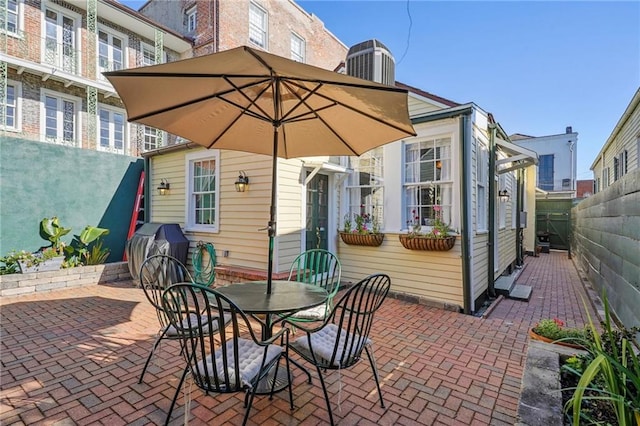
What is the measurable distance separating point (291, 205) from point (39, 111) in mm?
9608

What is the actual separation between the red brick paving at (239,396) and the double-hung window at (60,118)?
7369 mm

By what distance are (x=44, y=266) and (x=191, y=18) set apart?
10.8 m

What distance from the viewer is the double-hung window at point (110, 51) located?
1056 cm

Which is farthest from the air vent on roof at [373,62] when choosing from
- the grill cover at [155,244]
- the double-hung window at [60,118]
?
the double-hung window at [60,118]

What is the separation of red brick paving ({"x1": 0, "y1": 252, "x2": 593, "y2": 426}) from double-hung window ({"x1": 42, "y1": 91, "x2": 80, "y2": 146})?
7.37 metres

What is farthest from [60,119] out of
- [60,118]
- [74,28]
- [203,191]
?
[203,191]

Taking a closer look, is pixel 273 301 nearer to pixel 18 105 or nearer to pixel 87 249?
pixel 87 249

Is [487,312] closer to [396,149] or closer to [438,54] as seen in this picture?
[396,149]

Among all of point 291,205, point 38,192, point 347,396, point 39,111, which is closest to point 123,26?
point 39,111

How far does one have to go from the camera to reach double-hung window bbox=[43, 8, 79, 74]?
9.59 m

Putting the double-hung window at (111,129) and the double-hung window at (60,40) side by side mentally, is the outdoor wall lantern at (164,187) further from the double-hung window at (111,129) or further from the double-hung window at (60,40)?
the double-hung window at (60,40)

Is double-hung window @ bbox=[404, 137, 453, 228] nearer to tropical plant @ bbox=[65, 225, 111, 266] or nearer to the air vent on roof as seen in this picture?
the air vent on roof

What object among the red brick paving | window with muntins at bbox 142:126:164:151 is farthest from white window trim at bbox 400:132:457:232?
window with muntins at bbox 142:126:164:151

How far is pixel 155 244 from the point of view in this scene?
19.6 feet
